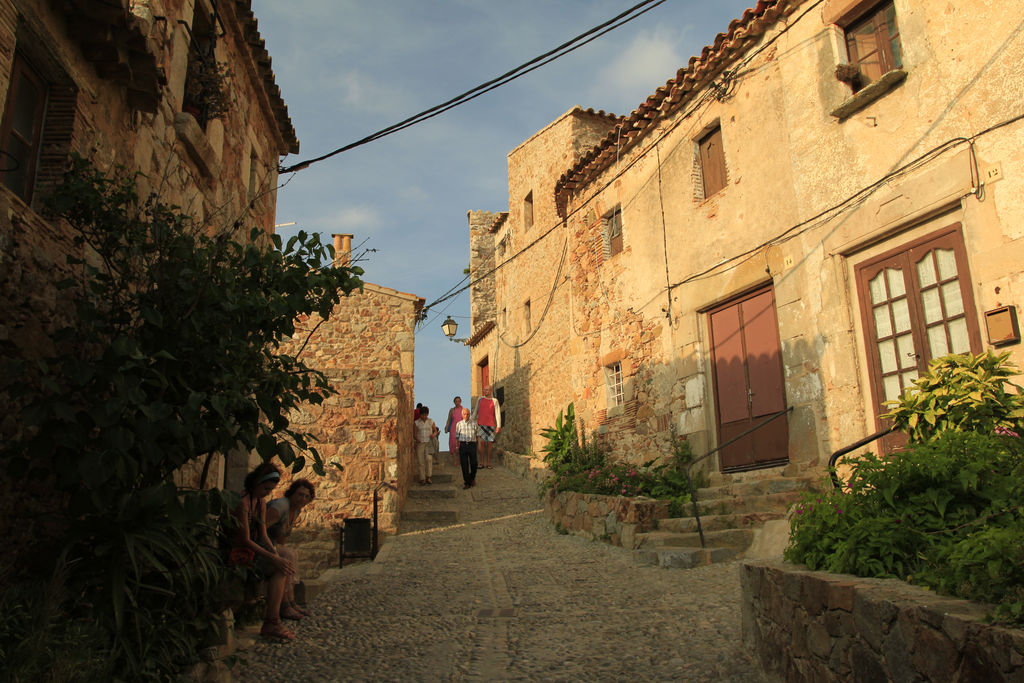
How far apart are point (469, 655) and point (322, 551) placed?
4.91 m

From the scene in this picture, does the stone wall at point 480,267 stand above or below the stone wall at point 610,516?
above

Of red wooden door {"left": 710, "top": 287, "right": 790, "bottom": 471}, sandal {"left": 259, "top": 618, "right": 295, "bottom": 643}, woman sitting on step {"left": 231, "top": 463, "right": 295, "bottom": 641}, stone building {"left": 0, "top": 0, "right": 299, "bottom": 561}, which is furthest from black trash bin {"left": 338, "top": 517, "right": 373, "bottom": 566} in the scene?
red wooden door {"left": 710, "top": 287, "right": 790, "bottom": 471}

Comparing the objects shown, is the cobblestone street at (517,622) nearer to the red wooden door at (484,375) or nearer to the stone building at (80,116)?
the stone building at (80,116)

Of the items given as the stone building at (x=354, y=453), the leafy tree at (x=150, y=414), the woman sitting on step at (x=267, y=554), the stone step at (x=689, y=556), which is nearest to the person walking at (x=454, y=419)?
the stone building at (x=354, y=453)

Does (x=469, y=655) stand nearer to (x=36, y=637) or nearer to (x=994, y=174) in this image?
(x=36, y=637)

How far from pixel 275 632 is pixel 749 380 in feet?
20.4

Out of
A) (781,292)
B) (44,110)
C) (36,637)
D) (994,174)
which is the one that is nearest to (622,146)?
(781,292)

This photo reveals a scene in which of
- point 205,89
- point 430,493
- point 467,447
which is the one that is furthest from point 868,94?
point 467,447

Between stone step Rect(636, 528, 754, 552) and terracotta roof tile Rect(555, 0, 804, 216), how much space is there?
5875mm

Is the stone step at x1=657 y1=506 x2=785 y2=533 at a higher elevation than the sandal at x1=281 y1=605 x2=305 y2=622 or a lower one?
higher

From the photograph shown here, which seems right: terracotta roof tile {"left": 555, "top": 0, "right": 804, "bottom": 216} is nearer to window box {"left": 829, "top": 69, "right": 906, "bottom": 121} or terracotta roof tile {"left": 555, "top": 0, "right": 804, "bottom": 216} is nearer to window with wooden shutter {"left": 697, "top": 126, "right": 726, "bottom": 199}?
window with wooden shutter {"left": 697, "top": 126, "right": 726, "bottom": 199}

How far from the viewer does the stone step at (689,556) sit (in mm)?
6695

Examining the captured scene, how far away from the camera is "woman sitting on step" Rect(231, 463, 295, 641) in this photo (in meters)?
4.78

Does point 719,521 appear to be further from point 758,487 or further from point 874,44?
point 874,44
